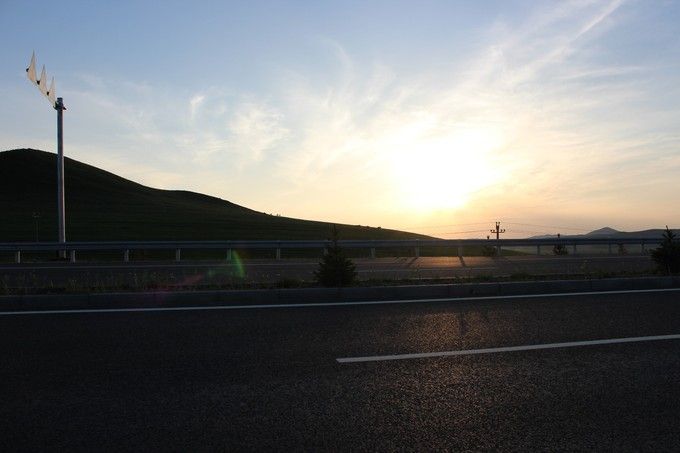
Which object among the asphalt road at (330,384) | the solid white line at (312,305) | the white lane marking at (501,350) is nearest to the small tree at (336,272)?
the solid white line at (312,305)

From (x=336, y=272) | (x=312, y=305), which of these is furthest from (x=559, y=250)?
(x=312, y=305)

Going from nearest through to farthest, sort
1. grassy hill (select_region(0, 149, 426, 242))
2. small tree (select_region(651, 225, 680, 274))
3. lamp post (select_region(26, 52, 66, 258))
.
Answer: small tree (select_region(651, 225, 680, 274)) < lamp post (select_region(26, 52, 66, 258)) < grassy hill (select_region(0, 149, 426, 242))

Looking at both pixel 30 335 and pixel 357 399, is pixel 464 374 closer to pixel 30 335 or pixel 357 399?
pixel 357 399

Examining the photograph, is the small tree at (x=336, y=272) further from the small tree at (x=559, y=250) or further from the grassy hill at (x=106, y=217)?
the grassy hill at (x=106, y=217)

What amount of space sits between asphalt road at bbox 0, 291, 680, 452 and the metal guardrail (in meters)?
12.2

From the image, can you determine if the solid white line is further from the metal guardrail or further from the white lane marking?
the metal guardrail

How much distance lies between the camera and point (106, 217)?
48562 mm

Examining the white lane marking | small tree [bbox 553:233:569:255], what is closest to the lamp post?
the white lane marking

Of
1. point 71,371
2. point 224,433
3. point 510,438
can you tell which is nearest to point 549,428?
point 510,438

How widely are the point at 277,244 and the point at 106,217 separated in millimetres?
32275

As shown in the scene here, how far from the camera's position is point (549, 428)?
375cm

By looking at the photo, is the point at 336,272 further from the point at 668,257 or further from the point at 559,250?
the point at 559,250

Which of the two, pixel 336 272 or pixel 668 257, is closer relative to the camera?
pixel 336 272

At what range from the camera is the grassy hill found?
39469 mm
